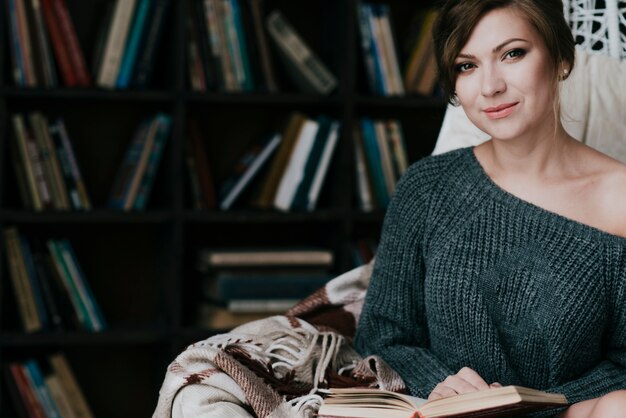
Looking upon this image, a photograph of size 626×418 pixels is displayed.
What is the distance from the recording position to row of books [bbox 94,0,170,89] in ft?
8.35

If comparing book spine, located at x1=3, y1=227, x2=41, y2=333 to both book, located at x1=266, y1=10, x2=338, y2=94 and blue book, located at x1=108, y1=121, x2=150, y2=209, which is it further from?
book, located at x1=266, y1=10, x2=338, y2=94

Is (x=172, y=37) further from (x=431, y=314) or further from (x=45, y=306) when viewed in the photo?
(x=431, y=314)

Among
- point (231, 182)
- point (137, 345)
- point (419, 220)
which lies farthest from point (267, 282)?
point (419, 220)

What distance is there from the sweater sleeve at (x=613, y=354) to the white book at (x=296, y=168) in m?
1.36

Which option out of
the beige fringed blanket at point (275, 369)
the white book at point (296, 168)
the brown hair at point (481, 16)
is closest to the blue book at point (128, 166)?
the white book at point (296, 168)

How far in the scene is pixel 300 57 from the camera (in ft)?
8.81

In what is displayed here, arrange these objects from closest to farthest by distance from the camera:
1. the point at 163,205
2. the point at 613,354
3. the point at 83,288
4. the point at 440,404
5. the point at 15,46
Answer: the point at 440,404 → the point at 613,354 → the point at 15,46 → the point at 83,288 → the point at 163,205

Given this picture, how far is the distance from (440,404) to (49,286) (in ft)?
5.38

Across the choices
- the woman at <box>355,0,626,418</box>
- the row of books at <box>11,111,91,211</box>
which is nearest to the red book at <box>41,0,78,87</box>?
the row of books at <box>11,111,91,211</box>

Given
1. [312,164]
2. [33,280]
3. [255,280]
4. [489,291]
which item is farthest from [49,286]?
[489,291]

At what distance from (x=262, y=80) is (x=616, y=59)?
1.14 m

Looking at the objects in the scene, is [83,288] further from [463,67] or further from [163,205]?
[463,67]

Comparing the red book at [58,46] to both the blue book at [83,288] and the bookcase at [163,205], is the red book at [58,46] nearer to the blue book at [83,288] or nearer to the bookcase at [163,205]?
the bookcase at [163,205]

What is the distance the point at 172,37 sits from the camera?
2.61 meters
